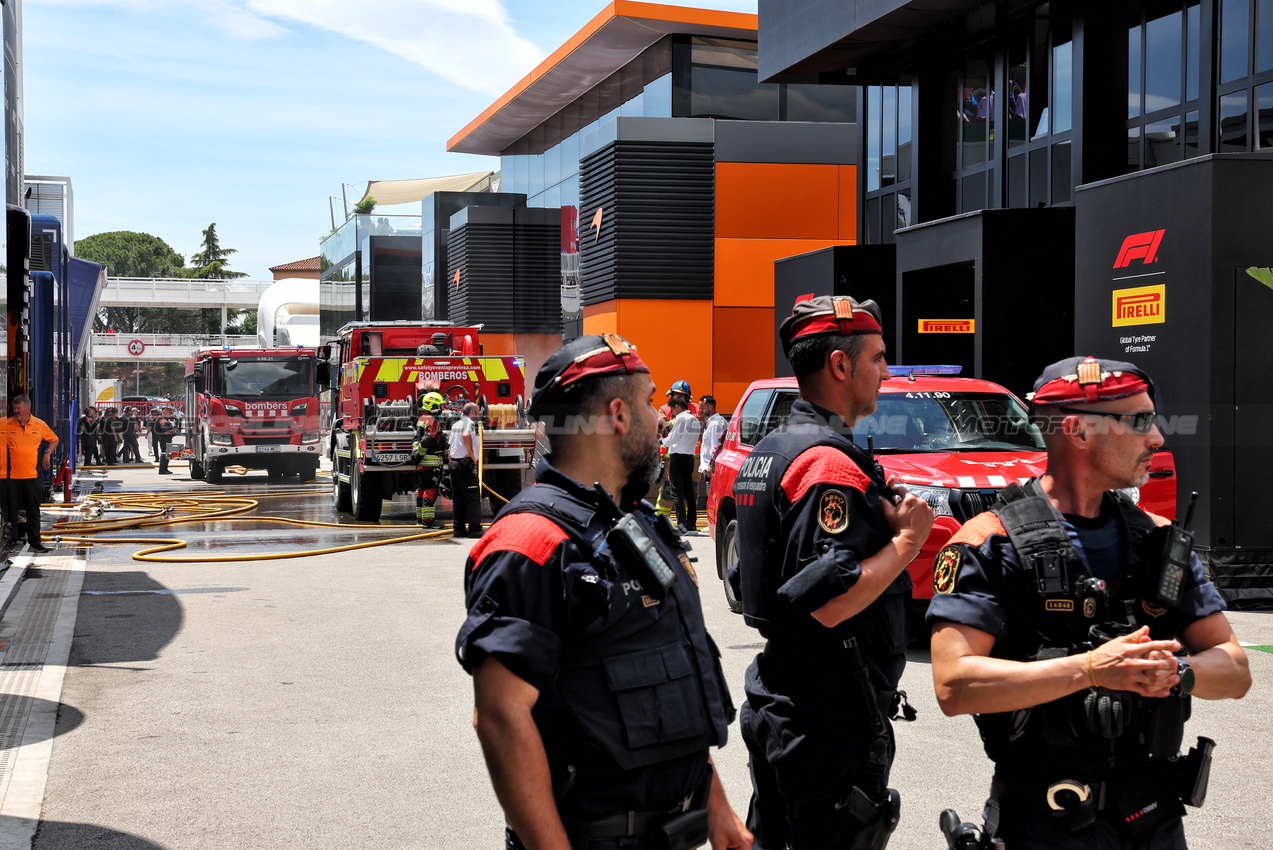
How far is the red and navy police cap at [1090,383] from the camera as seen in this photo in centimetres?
271

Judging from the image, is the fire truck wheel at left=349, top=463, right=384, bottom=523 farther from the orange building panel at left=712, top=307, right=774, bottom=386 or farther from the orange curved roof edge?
the orange curved roof edge

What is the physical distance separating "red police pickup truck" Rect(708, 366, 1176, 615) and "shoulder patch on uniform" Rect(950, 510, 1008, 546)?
480 cm

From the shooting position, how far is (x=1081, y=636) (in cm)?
261

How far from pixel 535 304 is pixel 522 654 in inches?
1382

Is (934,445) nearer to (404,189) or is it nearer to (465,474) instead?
(465,474)

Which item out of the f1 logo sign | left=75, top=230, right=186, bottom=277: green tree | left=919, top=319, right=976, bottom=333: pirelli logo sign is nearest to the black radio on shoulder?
the f1 logo sign

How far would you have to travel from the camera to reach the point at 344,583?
12.3 m

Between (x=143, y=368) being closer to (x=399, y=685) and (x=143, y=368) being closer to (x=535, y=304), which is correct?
(x=535, y=304)

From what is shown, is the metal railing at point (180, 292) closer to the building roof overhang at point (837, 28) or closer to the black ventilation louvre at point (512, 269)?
the black ventilation louvre at point (512, 269)

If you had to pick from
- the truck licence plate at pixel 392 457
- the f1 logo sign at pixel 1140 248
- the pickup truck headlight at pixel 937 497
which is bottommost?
the truck licence plate at pixel 392 457

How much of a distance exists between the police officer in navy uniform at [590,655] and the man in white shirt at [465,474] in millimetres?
12849

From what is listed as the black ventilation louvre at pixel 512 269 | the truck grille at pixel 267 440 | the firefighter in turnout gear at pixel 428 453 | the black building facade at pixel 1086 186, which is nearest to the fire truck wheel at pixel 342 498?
the firefighter in turnout gear at pixel 428 453

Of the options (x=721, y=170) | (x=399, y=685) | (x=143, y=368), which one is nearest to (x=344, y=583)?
(x=399, y=685)

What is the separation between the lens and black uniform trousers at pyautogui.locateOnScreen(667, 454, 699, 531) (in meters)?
15.9
